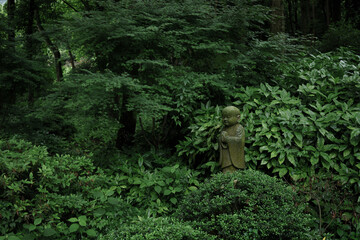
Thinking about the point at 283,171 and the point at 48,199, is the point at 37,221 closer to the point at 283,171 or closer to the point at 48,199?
the point at 48,199

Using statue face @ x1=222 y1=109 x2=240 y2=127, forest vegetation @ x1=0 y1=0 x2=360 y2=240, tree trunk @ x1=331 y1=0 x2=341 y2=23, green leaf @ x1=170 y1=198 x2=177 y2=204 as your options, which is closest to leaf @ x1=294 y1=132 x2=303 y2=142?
forest vegetation @ x1=0 y1=0 x2=360 y2=240

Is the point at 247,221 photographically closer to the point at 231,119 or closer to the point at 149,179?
the point at 231,119

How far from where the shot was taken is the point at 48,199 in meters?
3.43

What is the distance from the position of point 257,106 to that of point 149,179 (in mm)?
2290

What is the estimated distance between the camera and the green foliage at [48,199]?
3.26m

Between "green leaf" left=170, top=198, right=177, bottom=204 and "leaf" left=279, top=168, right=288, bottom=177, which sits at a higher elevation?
"leaf" left=279, top=168, right=288, bottom=177

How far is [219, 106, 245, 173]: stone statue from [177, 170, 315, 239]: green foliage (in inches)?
18.3

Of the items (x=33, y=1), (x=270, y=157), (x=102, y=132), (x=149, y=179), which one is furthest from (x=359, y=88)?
(x=33, y=1)

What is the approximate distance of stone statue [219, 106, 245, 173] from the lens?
4199 mm

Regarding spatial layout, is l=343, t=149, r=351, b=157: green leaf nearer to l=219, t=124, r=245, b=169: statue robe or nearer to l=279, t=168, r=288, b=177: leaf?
l=279, t=168, r=288, b=177: leaf

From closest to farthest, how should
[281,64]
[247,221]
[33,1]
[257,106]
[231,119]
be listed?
[247,221] < [231,119] < [257,106] < [281,64] < [33,1]

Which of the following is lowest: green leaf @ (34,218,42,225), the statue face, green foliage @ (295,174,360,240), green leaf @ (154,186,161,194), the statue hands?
green foliage @ (295,174,360,240)

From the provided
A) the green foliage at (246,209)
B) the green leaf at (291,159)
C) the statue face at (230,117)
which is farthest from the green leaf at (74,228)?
the green leaf at (291,159)

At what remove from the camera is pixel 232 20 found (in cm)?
569
